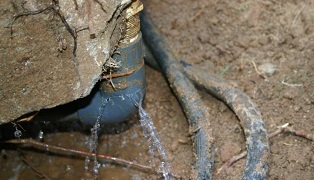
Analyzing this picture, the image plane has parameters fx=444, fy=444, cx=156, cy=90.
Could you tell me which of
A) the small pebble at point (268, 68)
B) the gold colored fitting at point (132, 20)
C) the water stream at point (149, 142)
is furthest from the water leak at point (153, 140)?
the small pebble at point (268, 68)

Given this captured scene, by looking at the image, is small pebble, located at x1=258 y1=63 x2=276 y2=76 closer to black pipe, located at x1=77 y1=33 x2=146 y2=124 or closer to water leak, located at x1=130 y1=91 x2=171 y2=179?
water leak, located at x1=130 y1=91 x2=171 y2=179

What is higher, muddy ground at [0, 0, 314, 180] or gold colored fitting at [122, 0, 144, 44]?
gold colored fitting at [122, 0, 144, 44]

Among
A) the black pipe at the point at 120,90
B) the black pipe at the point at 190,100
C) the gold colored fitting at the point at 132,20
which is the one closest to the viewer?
the gold colored fitting at the point at 132,20

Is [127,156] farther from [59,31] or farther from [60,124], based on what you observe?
[59,31]

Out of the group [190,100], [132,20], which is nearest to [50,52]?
[132,20]

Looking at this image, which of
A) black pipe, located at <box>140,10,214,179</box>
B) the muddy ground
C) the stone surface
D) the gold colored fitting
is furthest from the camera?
the muddy ground

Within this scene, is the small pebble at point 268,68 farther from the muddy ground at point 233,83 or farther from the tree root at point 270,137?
the tree root at point 270,137

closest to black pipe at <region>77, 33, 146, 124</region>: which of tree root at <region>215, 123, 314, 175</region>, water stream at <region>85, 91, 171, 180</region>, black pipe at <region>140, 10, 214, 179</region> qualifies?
water stream at <region>85, 91, 171, 180</region>
